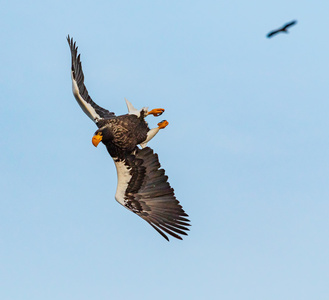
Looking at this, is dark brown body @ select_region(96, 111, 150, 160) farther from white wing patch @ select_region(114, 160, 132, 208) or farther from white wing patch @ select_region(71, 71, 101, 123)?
white wing patch @ select_region(71, 71, 101, 123)

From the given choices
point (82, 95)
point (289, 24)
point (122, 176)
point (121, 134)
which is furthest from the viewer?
point (82, 95)

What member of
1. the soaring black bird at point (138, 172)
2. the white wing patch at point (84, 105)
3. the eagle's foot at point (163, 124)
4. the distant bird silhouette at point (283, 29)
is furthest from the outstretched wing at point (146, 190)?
the distant bird silhouette at point (283, 29)

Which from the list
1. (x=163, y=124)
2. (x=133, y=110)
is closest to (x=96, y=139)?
(x=133, y=110)

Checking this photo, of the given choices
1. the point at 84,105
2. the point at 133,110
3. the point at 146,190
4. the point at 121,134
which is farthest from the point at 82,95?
the point at 146,190

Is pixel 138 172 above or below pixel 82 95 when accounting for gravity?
below

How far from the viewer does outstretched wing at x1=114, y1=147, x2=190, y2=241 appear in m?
13.0

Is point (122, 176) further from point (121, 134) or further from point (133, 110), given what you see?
point (133, 110)

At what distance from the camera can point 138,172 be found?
13523 mm

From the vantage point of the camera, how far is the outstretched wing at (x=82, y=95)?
1433 cm

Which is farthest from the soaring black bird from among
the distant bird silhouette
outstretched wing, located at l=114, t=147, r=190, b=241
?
the distant bird silhouette

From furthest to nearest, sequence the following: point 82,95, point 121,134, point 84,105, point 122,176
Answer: point 82,95
point 84,105
point 122,176
point 121,134

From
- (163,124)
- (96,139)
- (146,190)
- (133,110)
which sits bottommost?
(146,190)

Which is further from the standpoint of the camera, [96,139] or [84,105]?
[84,105]

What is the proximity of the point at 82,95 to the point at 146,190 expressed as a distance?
11.0ft
